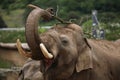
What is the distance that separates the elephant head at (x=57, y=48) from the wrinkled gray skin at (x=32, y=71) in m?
0.14

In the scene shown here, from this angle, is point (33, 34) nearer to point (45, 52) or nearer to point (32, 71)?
point (45, 52)

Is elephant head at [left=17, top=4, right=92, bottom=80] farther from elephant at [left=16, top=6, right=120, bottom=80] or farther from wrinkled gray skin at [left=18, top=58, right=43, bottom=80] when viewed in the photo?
wrinkled gray skin at [left=18, top=58, right=43, bottom=80]

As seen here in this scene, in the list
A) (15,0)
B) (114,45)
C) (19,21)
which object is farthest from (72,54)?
(19,21)

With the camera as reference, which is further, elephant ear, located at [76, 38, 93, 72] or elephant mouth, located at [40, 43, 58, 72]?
elephant ear, located at [76, 38, 93, 72]

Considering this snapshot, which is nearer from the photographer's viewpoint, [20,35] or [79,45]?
[79,45]

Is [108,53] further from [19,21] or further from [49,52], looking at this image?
[19,21]

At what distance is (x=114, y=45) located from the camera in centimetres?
720

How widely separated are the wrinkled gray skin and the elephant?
0.12 meters

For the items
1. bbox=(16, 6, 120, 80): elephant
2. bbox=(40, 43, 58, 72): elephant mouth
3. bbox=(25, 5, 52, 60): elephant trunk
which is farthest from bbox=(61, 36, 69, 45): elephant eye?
bbox=(25, 5, 52, 60): elephant trunk

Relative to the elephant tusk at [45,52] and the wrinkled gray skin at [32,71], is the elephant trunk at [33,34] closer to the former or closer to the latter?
the elephant tusk at [45,52]

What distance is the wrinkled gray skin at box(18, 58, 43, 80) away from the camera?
19.6 ft

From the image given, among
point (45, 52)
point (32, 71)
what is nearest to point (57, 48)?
point (45, 52)

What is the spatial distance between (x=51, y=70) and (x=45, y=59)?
0.18 meters

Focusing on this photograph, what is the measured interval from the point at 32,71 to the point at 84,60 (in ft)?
2.08
